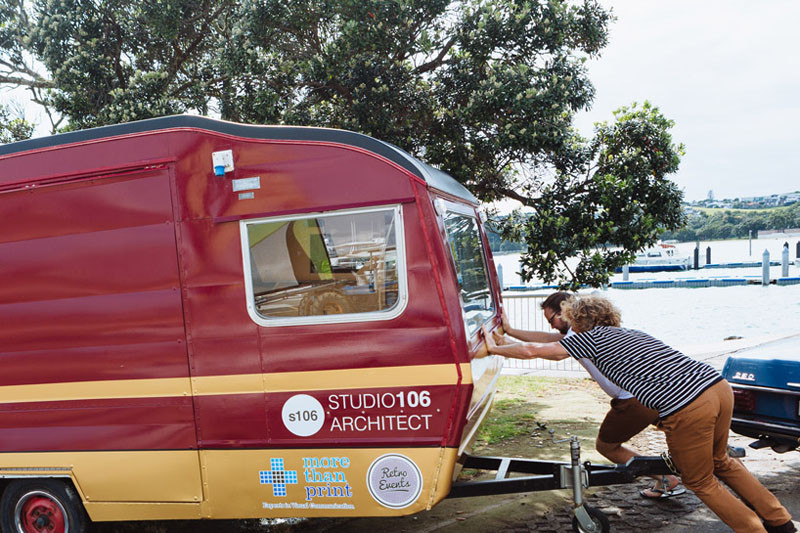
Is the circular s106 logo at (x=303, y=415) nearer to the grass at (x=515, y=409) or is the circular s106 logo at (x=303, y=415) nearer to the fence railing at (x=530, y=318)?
the grass at (x=515, y=409)

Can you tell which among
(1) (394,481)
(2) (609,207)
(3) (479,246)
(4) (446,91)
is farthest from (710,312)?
(1) (394,481)

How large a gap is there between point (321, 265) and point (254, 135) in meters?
0.94

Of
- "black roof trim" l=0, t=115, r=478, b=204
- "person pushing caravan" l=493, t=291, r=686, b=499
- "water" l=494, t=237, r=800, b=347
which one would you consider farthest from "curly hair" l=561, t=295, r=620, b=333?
"water" l=494, t=237, r=800, b=347

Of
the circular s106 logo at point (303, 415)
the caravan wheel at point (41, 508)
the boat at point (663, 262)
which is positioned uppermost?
the circular s106 logo at point (303, 415)

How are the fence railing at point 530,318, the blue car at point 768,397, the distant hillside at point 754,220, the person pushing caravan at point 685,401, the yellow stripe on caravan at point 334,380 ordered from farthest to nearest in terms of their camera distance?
the distant hillside at point 754,220 → the fence railing at point 530,318 → the blue car at point 768,397 → the person pushing caravan at point 685,401 → the yellow stripe on caravan at point 334,380

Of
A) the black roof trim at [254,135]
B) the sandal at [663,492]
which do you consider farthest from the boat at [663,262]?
the black roof trim at [254,135]

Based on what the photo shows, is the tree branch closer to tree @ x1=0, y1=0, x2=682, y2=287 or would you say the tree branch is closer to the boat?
tree @ x1=0, y1=0, x2=682, y2=287

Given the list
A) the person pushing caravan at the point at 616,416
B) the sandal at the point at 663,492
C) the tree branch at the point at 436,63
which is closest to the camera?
the person pushing caravan at the point at 616,416

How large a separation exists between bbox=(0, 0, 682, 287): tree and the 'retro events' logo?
4.52 metres

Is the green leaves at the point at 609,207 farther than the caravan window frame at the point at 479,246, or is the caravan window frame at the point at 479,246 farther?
the green leaves at the point at 609,207

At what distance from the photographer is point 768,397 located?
5238mm

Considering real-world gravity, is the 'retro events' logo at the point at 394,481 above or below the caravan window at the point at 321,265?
below

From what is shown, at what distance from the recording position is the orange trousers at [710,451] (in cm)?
389

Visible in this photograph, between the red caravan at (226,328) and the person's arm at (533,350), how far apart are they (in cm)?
20
